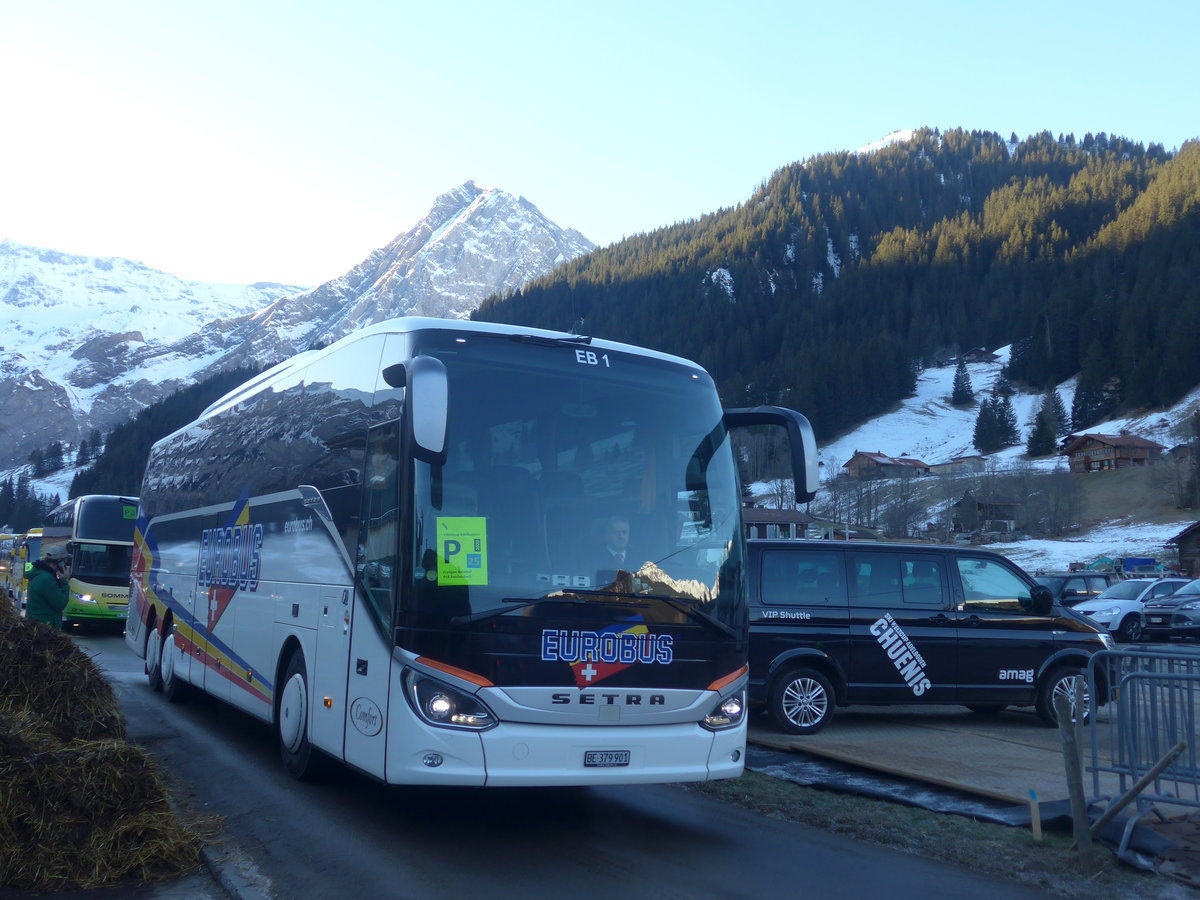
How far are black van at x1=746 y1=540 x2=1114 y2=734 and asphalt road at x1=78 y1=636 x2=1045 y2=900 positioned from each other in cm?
310

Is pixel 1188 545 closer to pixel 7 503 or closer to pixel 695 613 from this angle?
pixel 695 613

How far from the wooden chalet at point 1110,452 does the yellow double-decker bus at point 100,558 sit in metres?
85.7

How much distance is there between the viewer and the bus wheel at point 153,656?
1385 centimetres

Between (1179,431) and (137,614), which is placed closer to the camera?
(137,614)

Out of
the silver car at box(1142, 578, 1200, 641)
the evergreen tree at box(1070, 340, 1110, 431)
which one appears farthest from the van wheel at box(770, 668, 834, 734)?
the evergreen tree at box(1070, 340, 1110, 431)

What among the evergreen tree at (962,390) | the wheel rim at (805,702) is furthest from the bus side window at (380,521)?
the evergreen tree at (962,390)

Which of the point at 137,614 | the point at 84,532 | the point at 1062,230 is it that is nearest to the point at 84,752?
the point at 137,614

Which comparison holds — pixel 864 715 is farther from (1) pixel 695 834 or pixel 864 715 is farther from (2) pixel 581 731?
(2) pixel 581 731

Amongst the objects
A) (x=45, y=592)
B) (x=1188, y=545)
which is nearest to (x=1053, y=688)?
(x=45, y=592)

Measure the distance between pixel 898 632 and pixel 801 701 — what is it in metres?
1.36

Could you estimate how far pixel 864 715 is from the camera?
12.9 m

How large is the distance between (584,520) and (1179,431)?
104232 millimetres

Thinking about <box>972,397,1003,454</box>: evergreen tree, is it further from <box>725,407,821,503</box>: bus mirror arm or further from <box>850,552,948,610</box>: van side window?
<box>725,407,821,503</box>: bus mirror arm

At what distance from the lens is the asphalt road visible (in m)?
5.70
